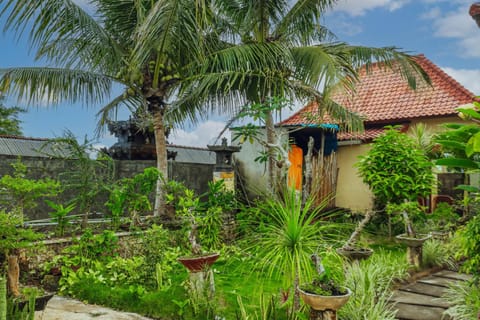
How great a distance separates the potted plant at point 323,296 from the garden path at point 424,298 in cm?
130

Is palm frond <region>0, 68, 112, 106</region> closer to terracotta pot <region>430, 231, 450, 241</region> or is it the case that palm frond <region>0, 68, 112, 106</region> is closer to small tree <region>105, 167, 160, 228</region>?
small tree <region>105, 167, 160, 228</region>

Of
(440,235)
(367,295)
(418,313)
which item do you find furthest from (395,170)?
(440,235)

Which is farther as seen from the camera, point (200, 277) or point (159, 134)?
point (159, 134)

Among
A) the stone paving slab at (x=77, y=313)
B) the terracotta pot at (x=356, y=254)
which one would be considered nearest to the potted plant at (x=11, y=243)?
the stone paving slab at (x=77, y=313)

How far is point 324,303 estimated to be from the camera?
10.6ft

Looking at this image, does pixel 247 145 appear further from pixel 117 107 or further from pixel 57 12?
pixel 57 12

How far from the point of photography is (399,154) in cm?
582

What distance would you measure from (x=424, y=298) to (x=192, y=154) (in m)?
10.7

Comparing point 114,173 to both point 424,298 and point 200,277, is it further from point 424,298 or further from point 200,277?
point 424,298

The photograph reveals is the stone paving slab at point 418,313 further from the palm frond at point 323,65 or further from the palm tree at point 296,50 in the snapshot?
the palm tree at point 296,50

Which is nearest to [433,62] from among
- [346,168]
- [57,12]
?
[346,168]

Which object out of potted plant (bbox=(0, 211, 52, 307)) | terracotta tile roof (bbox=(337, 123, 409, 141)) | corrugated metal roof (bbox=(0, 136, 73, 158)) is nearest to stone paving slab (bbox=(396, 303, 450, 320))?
potted plant (bbox=(0, 211, 52, 307))

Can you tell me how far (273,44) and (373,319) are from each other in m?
6.15

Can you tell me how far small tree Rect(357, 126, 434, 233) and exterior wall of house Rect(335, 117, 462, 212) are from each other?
4.87 meters
